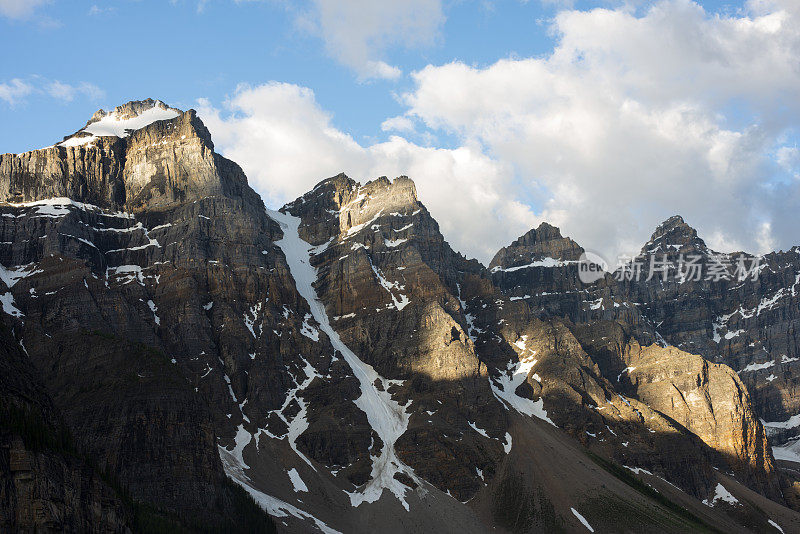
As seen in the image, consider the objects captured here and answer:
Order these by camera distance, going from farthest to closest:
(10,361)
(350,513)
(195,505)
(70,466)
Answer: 1. (350,513)
2. (195,505)
3. (10,361)
4. (70,466)

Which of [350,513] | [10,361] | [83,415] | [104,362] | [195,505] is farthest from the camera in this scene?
[350,513]

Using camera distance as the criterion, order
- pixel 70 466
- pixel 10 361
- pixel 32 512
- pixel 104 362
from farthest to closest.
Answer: pixel 104 362
pixel 10 361
pixel 70 466
pixel 32 512

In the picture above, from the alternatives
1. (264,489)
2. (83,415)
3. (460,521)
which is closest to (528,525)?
(460,521)

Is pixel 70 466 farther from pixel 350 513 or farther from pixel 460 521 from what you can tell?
pixel 460 521

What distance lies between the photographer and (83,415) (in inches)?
6462

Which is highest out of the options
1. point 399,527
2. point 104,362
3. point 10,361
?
point 104,362

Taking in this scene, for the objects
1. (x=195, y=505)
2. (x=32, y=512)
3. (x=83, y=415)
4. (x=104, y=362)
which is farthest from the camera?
(x=104, y=362)

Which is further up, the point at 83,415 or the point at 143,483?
the point at 83,415

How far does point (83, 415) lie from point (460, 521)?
86511 mm

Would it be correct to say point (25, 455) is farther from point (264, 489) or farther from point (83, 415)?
point (264, 489)

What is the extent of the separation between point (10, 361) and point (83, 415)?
79444mm

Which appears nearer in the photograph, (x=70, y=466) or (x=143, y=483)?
(x=70, y=466)

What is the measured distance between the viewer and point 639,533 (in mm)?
198875

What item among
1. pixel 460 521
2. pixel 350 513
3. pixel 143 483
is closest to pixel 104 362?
pixel 143 483
